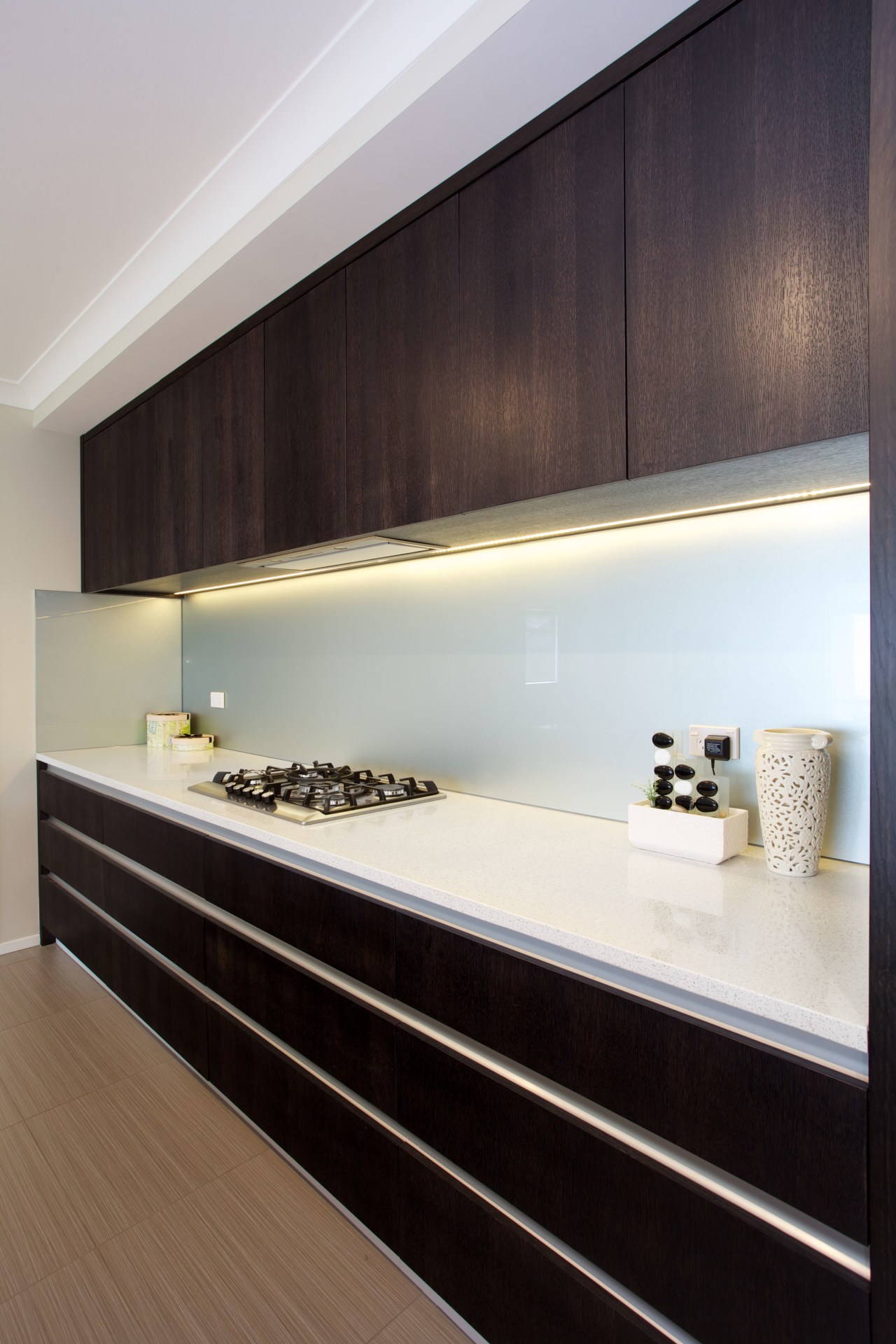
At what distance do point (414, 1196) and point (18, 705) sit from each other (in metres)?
2.95

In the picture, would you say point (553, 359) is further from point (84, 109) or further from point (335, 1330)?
point (335, 1330)

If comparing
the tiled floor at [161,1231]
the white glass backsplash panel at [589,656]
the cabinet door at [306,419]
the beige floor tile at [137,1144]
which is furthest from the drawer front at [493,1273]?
the cabinet door at [306,419]

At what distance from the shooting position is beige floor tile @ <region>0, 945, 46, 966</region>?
3.33 metres

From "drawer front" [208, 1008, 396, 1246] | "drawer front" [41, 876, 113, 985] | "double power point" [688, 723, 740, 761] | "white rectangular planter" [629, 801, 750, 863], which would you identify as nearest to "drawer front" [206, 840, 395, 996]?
"drawer front" [208, 1008, 396, 1246]

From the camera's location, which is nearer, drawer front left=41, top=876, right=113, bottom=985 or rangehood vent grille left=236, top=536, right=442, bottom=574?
rangehood vent grille left=236, top=536, right=442, bottom=574

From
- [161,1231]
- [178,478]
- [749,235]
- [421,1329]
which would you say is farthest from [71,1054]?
[749,235]

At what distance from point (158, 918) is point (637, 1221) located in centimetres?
188

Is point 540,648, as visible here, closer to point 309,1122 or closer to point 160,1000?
point 309,1122

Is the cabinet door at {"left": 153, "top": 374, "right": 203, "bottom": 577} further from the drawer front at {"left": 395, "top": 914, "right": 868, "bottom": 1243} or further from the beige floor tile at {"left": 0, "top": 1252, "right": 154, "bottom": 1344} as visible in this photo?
the beige floor tile at {"left": 0, "top": 1252, "right": 154, "bottom": 1344}

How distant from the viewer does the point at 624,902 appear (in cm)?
124

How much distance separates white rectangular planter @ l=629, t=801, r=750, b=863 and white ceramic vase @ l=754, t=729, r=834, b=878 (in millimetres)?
94

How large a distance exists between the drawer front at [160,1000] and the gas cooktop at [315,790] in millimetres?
648

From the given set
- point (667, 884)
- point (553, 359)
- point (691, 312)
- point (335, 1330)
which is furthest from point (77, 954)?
point (691, 312)

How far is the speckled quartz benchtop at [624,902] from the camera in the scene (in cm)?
93
